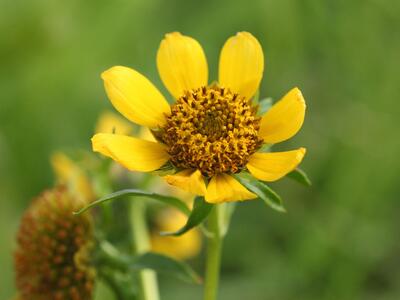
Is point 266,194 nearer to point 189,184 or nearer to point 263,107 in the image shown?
point 189,184

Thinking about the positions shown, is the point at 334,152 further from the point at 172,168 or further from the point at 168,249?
the point at 172,168

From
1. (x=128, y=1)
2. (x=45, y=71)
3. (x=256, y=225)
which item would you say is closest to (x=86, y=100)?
(x=45, y=71)

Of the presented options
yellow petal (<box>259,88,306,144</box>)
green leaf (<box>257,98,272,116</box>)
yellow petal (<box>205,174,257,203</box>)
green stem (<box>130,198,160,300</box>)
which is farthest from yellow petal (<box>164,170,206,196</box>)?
green stem (<box>130,198,160,300</box>)

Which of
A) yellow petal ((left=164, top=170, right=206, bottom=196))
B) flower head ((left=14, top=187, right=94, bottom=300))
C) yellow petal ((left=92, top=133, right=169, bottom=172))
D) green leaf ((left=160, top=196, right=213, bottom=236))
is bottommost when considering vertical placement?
flower head ((left=14, top=187, right=94, bottom=300))

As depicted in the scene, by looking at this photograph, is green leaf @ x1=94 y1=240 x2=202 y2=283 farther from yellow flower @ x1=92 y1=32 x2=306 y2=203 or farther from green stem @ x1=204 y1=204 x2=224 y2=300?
yellow flower @ x1=92 y1=32 x2=306 y2=203

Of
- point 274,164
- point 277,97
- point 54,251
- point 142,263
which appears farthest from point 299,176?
point 277,97

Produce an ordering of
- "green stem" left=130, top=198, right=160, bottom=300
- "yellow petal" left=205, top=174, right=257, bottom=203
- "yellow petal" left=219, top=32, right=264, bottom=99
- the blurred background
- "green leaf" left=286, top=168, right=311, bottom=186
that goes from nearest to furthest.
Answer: "yellow petal" left=205, top=174, right=257, bottom=203, "green leaf" left=286, top=168, right=311, bottom=186, "yellow petal" left=219, top=32, right=264, bottom=99, "green stem" left=130, top=198, right=160, bottom=300, the blurred background
